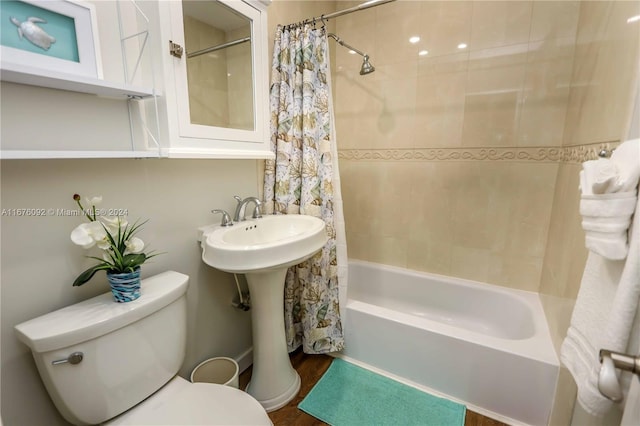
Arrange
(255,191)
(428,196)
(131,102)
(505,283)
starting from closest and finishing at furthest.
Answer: (131,102), (255,191), (505,283), (428,196)

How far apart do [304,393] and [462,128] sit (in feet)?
6.08

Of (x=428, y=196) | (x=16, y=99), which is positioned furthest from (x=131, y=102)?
(x=428, y=196)

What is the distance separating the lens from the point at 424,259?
2104 millimetres

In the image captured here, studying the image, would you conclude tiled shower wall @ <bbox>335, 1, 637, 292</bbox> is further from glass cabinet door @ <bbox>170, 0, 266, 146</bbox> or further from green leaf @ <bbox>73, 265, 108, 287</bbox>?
green leaf @ <bbox>73, 265, 108, 287</bbox>

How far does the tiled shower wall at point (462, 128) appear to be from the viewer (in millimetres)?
1605

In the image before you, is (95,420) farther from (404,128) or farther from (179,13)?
(404,128)

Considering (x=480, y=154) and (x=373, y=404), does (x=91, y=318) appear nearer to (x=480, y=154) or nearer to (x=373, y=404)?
(x=373, y=404)

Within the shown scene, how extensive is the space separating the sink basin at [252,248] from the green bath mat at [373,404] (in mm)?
831

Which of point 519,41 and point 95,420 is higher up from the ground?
point 519,41

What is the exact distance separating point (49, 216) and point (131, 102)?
46 cm

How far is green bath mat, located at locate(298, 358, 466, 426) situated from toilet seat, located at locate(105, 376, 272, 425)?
60 cm

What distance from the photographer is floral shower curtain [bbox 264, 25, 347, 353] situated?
5.03ft

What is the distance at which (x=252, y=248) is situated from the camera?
104cm

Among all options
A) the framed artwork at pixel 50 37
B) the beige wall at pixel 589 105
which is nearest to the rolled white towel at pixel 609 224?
the beige wall at pixel 589 105
